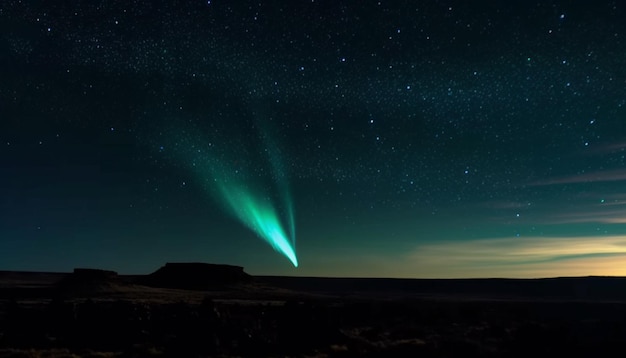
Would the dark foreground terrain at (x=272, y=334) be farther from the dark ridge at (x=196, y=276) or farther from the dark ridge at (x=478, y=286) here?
the dark ridge at (x=478, y=286)

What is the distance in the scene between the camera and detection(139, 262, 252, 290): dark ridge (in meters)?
82.8

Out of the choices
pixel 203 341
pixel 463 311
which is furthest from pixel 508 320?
pixel 203 341

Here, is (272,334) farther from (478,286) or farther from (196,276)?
(478,286)

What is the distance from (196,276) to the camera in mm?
85875

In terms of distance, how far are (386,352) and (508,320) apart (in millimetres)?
21965

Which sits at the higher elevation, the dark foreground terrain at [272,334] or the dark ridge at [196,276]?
the dark ridge at [196,276]

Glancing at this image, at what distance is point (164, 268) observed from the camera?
297 ft

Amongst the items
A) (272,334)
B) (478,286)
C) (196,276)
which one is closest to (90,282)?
(196,276)

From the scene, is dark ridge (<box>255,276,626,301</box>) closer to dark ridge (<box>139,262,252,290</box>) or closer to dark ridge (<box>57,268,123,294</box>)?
dark ridge (<box>139,262,252,290</box>)

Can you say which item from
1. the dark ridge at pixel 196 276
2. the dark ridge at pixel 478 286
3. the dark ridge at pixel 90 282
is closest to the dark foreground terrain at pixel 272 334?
the dark ridge at pixel 90 282

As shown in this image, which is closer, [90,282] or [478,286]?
[90,282]

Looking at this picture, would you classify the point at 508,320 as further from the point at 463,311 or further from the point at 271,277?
the point at 271,277

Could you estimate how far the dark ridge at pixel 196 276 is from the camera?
271ft

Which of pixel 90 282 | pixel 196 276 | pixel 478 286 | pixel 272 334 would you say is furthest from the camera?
pixel 478 286
